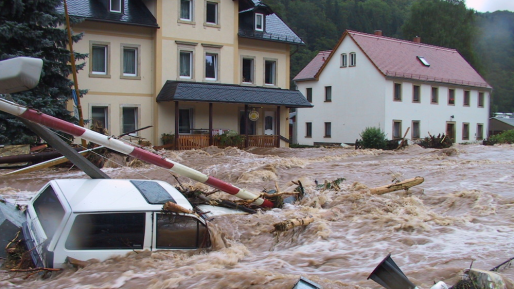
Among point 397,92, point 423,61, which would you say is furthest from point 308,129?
point 423,61

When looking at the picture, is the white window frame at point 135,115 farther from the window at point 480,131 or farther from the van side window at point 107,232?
the window at point 480,131

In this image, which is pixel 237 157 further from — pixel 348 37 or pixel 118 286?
pixel 348 37

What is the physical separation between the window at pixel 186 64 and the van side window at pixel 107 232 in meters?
22.7

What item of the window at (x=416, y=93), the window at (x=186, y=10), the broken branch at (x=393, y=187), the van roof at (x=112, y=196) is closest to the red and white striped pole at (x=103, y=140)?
the van roof at (x=112, y=196)

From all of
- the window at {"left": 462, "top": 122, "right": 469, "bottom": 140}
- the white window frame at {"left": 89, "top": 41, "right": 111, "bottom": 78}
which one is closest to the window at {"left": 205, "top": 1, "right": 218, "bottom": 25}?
the white window frame at {"left": 89, "top": 41, "right": 111, "bottom": 78}

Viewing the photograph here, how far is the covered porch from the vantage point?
2711 cm

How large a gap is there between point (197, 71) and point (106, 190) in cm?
2242

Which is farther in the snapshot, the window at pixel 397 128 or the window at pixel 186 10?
the window at pixel 397 128

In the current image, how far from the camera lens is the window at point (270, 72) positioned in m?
31.7

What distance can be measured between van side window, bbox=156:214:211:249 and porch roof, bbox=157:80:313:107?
770 inches

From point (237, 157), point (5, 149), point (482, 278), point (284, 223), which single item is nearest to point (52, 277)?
point (284, 223)

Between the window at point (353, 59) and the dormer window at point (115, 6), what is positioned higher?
the dormer window at point (115, 6)

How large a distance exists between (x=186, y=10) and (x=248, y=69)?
4.88m

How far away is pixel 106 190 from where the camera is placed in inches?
261
